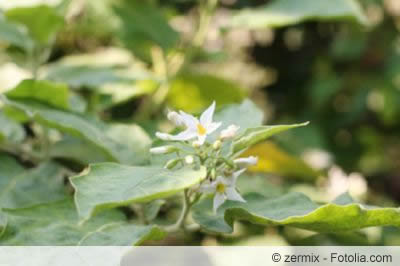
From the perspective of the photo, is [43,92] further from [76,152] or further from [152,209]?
[152,209]

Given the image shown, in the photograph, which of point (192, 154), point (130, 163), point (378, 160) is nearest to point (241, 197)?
point (192, 154)

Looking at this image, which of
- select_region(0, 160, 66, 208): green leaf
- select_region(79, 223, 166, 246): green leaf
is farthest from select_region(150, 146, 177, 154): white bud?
select_region(0, 160, 66, 208): green leaf

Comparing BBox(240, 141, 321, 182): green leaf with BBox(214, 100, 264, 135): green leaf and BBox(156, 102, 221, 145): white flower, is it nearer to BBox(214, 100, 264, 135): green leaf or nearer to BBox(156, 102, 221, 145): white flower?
BBox(214, 100, 264, 135): green leaf

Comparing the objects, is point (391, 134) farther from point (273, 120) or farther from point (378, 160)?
point (273, 120)

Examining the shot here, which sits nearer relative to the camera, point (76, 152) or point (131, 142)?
point (131, 142)

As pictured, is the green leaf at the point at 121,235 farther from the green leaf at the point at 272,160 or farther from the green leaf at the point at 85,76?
the green leaf at the point at 272,160

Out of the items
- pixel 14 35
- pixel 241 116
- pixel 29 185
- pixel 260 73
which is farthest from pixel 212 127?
pixel 260 73
